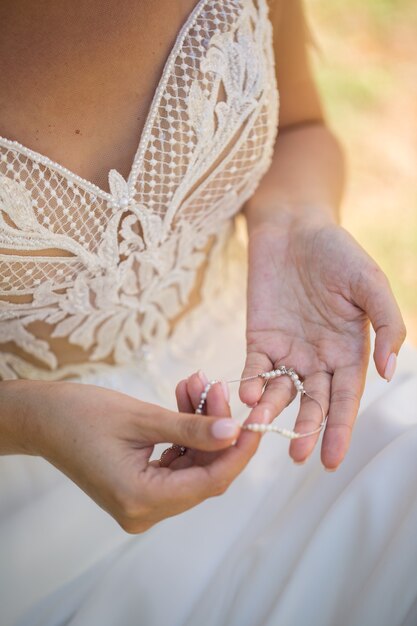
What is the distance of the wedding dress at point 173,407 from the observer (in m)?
1.13

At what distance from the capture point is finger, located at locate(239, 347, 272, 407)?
116cm

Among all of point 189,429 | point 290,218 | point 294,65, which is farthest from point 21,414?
point 294,65

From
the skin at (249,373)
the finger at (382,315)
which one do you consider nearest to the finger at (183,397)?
the skin at (249,373)

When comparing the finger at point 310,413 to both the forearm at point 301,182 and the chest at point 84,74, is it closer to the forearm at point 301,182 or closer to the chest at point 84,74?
the forearm at point 301,182

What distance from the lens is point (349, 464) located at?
1.29 m

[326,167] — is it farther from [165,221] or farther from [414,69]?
[414,69]

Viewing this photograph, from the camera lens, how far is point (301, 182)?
1.67m

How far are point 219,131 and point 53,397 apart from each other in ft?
2.12

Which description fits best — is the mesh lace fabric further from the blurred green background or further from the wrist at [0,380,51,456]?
the blurred green background

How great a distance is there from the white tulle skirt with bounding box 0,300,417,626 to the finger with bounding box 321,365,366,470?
0.14m

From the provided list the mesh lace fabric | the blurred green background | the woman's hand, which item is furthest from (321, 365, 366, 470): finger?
the blurred green background

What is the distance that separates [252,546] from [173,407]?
467mm

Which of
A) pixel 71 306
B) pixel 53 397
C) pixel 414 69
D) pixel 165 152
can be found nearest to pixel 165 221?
pixel 165 152

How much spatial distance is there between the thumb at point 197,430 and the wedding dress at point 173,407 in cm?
34
